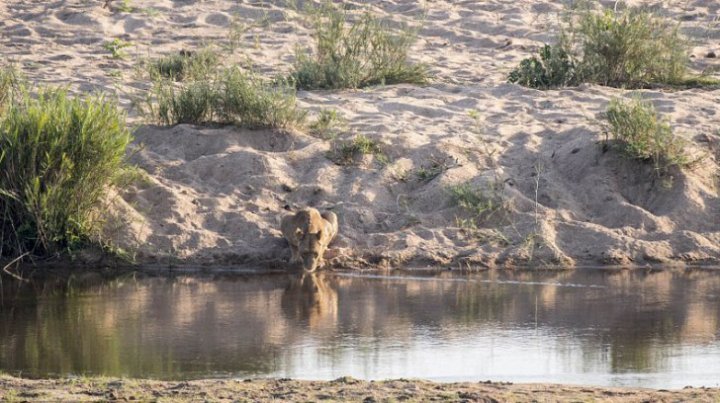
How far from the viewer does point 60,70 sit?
43.2ft

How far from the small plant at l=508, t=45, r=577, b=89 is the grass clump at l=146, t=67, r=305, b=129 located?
9.66 ft

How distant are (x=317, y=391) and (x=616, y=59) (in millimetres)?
8433

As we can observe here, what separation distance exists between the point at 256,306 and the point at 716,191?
15.5 feet

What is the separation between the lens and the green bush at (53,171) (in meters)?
9.81

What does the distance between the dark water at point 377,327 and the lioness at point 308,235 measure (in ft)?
0.60

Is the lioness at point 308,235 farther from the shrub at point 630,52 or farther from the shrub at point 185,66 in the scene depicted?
the shrub at point 630,52

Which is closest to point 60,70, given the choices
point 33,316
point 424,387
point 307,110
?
point 307,110

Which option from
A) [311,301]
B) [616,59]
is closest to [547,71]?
[616,59]

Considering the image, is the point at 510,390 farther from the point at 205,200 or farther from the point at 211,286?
the point at 205,200

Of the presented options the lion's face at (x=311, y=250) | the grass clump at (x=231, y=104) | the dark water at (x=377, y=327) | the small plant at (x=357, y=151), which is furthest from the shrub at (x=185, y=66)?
the dark water at (x=377, y=327)

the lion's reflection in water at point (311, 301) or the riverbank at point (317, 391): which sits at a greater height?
the riverbank at point (317, 391)

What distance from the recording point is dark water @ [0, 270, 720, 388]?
6832 millimetres

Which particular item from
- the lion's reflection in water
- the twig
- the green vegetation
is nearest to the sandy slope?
the green vegetation

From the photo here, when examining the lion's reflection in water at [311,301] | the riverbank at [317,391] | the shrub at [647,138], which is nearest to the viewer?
the riverbank at [317,391]
